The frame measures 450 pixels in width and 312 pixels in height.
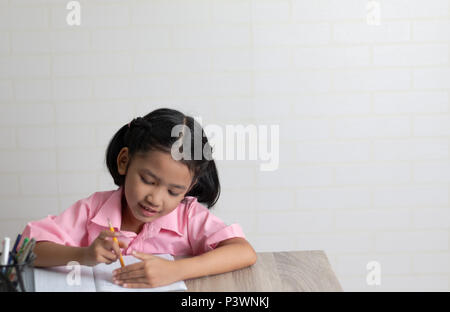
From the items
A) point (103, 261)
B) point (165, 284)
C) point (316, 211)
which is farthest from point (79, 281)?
point (316, 211)

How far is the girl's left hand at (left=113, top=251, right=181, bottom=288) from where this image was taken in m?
1.29

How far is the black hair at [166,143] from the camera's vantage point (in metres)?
1.56

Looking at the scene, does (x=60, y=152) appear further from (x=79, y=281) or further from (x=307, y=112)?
(x=79, y=281)

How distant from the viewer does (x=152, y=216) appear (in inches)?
60.8

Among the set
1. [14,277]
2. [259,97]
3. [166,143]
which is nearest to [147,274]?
[14,277]

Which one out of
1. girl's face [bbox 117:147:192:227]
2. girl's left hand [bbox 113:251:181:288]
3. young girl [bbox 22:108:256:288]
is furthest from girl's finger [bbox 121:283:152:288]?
girl's face [bbox 117:147:192:227]

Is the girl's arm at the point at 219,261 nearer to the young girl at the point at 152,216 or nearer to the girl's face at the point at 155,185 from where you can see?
the young girl at the point at 152,216

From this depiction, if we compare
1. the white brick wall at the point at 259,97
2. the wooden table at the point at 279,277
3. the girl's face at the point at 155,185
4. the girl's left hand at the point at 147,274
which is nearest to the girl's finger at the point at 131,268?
the girl's left hand at the point at 147,274

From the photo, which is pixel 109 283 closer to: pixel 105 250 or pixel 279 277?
pixel 105 250

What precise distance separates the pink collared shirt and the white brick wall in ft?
3.52

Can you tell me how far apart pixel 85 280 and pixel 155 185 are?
31cm

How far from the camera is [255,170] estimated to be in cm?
272

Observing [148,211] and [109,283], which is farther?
[148,211]

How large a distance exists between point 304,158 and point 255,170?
0.22 m
